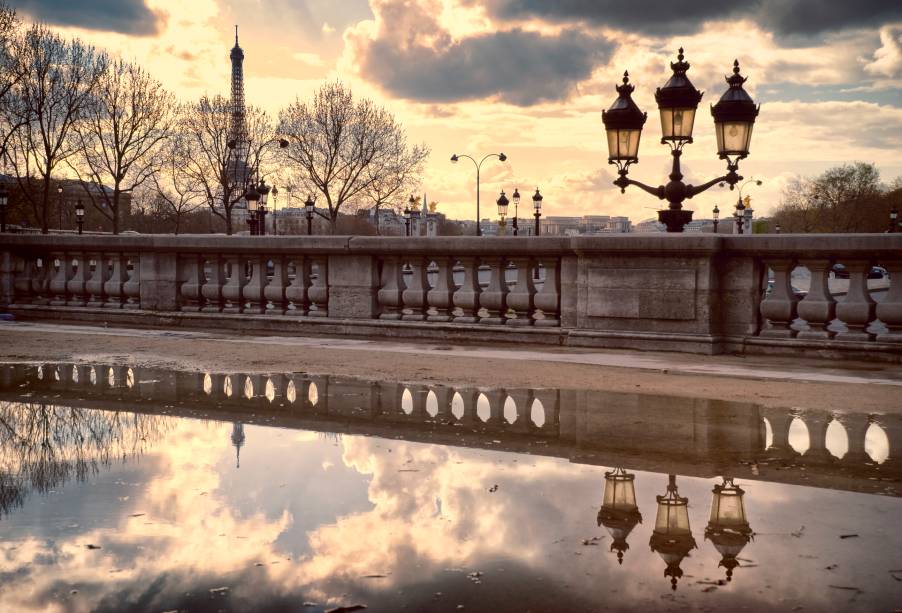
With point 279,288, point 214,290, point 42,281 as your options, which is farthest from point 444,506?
point 42,281

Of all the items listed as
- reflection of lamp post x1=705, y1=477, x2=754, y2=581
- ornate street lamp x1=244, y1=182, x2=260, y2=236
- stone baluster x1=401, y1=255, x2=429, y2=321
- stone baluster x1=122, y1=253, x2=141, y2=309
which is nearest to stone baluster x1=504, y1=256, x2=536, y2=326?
stone baluster x1=401, y1=255, x2=429, y2=321

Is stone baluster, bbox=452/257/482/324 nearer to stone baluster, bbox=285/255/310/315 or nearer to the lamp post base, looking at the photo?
stone baluster, bbox=285/255/310/315

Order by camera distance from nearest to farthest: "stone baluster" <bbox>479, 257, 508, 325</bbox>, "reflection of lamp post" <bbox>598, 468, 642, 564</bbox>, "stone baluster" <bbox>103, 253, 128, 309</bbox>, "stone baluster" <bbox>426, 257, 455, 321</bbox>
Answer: "reflection of lamp post" <bbox>598, 468, 642, 564</bbox> → "stone baluster" <bbox>479, 257, 508, 325</bbox> → "stone baluster" <bbox>426, 257, 455, 321</bbox> → "stone baluster" <bbox>103, 253, 128, 309</bbox>

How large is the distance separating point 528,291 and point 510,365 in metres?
2.09

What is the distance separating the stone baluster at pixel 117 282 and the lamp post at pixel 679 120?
7.59m

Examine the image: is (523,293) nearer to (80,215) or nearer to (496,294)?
(496,294)

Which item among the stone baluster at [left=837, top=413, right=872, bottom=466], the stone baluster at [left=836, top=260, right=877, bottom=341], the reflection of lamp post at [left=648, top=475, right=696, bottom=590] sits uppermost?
the stone baluster at [left=836, top=260, right=877, bottom=341]

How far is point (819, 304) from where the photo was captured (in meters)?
9.94

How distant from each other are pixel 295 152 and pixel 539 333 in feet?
212

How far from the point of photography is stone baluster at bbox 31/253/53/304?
1555 centimetres

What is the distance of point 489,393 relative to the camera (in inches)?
302

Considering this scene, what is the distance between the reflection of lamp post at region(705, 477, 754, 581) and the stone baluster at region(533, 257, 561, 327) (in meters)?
6.59

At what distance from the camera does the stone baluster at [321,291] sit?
41.6 ft

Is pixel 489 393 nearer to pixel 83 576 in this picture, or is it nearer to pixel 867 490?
pixel 867 490
